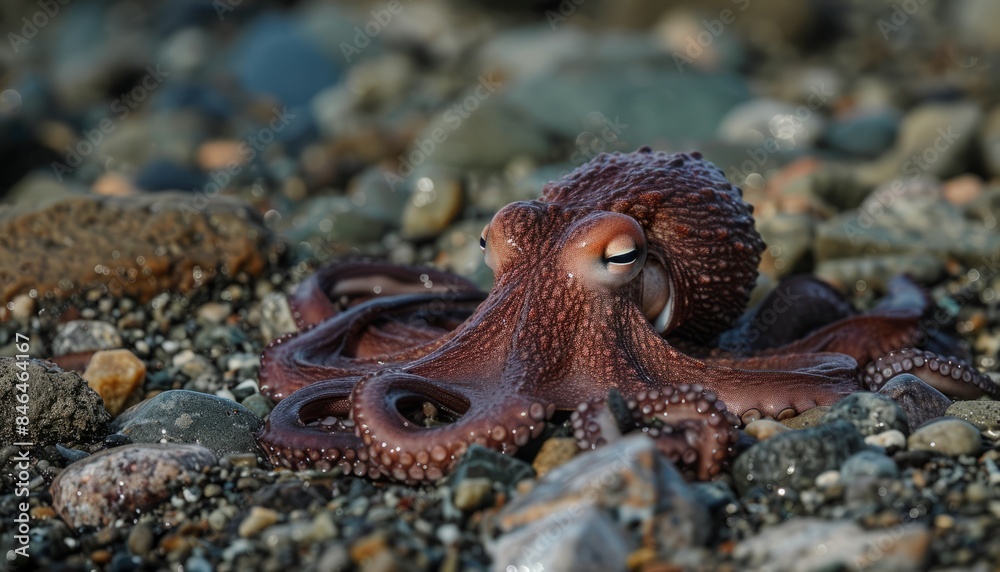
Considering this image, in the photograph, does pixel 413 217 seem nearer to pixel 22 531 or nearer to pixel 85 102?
pixel 22 531

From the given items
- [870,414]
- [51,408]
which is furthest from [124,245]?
[870,414]

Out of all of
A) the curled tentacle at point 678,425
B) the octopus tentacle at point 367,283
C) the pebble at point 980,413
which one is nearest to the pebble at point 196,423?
the octopus tentacle at point 367,283

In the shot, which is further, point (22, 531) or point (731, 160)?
point (731, 160)

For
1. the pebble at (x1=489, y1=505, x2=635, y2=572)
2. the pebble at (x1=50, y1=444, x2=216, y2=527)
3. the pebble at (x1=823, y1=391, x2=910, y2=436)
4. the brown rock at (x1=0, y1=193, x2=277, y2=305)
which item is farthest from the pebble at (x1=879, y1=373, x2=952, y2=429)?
the brown rock at (x1=0, y1=193, x2=277, y2=305)

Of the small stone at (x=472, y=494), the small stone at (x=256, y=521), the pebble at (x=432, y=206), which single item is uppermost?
the pebble at (x=432, y=206)

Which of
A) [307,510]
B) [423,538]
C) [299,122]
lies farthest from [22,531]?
[299,122]

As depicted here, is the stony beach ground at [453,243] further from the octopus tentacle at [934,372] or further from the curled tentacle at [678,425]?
the octopus tentacle at [934,372]
